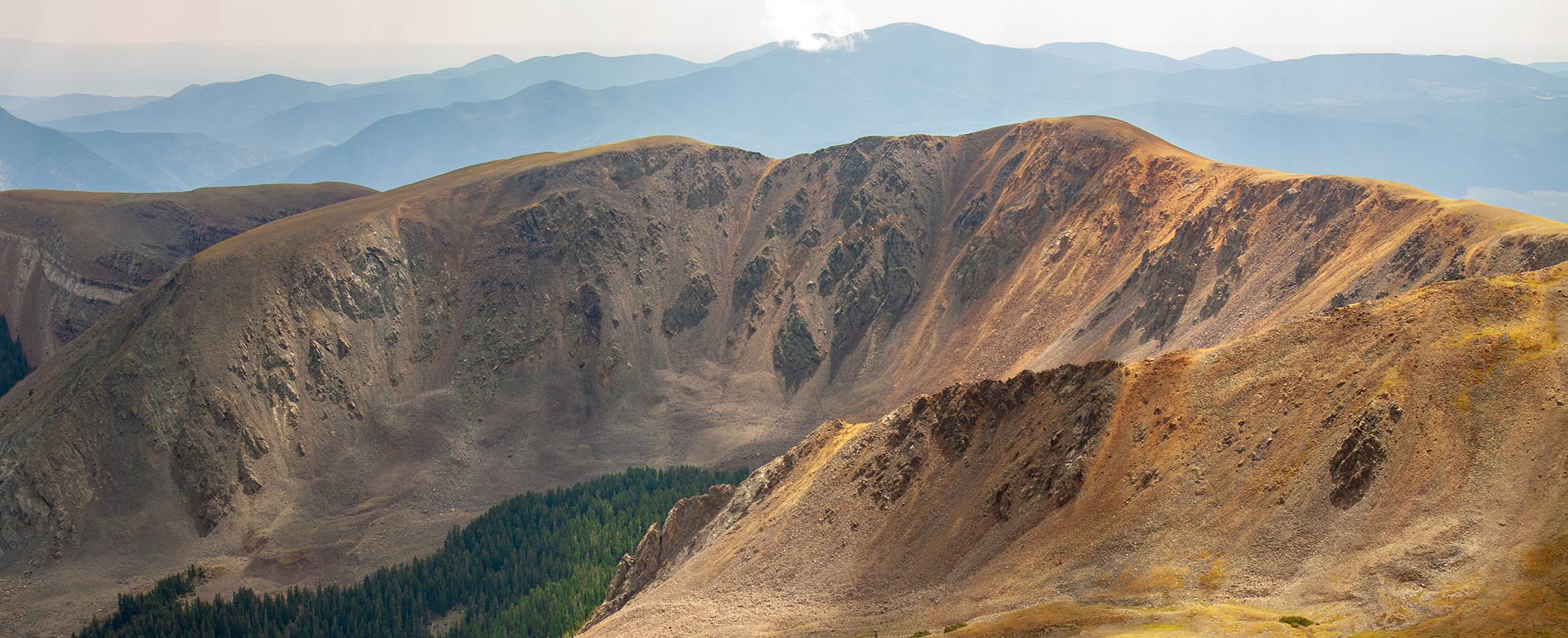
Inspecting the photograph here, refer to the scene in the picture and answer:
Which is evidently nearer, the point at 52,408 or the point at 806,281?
the point at 52,408

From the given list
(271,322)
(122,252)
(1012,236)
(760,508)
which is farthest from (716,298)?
(122,252)

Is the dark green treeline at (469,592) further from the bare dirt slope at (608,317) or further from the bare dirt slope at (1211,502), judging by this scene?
the bare dirt slope at (1211,502)

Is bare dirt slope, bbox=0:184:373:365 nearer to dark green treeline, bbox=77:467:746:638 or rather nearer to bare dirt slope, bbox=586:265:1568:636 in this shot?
dark green treeline, bbox=77:467:746:638

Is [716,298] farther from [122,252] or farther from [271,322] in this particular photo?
[122,252]

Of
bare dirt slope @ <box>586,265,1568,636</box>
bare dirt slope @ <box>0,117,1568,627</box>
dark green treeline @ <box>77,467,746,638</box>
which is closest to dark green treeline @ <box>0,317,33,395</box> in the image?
bare dirt slope @ <box>0,117,1568,627</box>

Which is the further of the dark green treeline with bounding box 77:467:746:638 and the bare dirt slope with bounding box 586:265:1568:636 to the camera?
the dark green treeline with bounding box 77:467:746:638

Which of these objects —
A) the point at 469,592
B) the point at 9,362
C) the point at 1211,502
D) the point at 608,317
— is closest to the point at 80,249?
the point at 9,362

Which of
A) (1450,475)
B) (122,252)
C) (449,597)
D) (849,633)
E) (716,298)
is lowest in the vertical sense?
(449,597)
